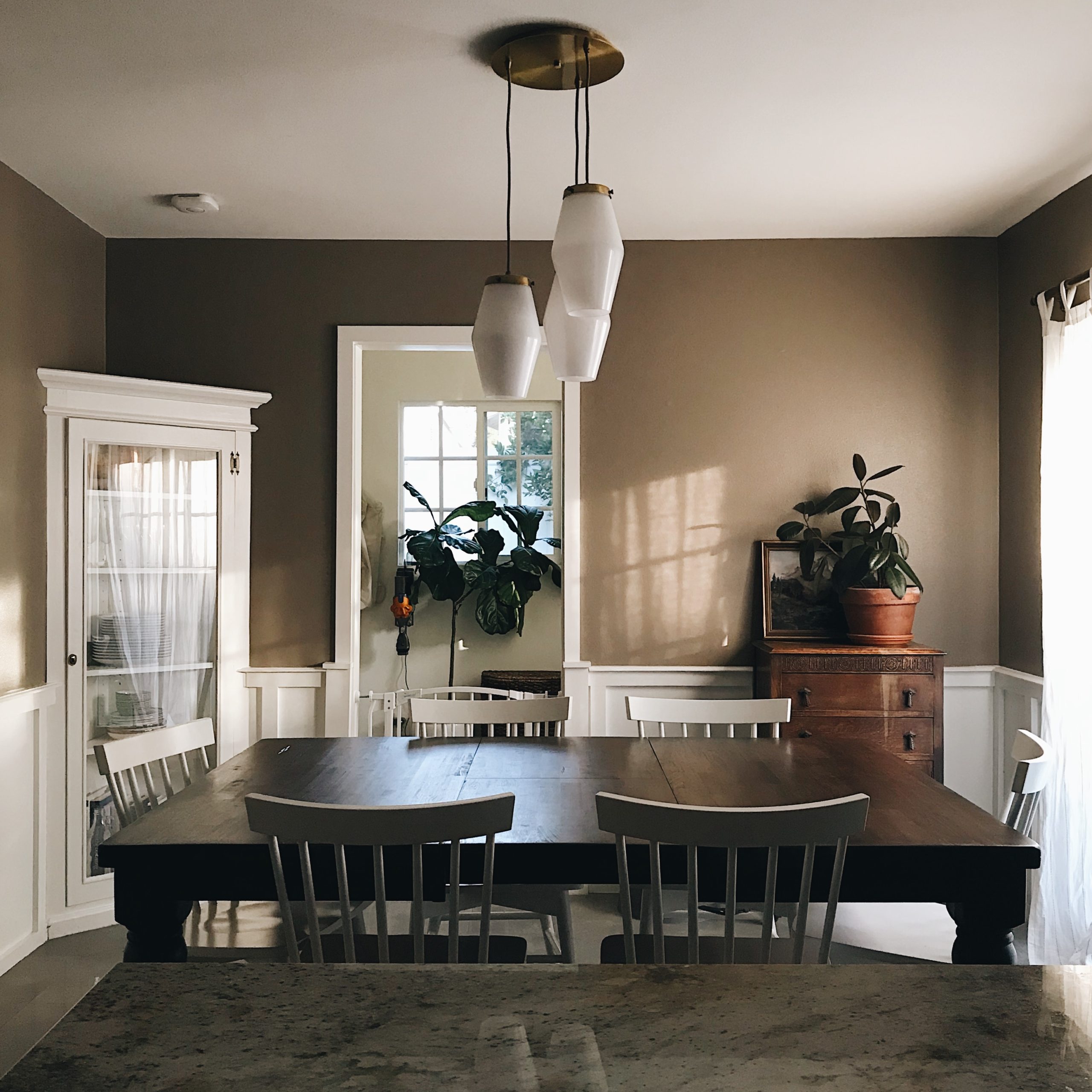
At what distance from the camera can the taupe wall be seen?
4.14 meters

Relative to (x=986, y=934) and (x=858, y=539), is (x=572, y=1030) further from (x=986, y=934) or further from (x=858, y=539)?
(x=858, y=539)

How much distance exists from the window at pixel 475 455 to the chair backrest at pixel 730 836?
492cm

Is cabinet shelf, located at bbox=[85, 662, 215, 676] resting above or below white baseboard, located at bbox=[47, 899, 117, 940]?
above

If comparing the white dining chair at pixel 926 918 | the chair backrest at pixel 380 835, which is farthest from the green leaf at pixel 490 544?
the chair backrest at pixel 380 835

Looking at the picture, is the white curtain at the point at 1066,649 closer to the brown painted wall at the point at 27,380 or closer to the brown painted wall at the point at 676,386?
the brown painted wall at the point at 676,386

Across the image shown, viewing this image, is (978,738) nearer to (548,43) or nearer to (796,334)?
(796,334)

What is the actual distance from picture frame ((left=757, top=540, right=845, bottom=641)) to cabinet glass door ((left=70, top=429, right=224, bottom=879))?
228 centimetres

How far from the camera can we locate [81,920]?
3.70 metres

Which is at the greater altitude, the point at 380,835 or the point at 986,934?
the point at 380,835

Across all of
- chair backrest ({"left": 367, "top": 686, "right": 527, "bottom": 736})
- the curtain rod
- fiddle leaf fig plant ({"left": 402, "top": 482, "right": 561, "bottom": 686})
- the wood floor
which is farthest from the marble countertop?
fiddle leaf fig plant ({"left": 402, "top": 482, "right": 561, "bottom": 686})

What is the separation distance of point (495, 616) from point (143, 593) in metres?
2.57

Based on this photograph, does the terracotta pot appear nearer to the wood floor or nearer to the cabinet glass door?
the wood floor

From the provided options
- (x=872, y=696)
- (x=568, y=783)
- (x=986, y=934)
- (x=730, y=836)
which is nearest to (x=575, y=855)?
(x=730, y=836)

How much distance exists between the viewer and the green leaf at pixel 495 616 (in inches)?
241
